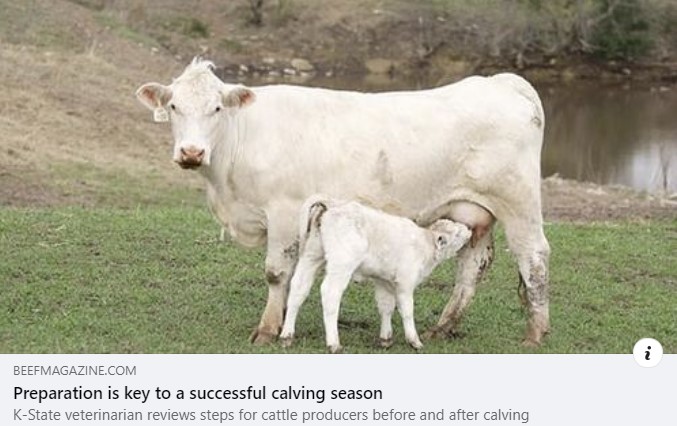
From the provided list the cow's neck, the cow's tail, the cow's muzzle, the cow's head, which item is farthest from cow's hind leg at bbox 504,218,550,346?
the cow's muzzle

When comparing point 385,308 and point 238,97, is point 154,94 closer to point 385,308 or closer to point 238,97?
point 238,97

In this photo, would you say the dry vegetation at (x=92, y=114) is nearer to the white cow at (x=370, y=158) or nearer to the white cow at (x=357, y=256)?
the white cow at (x=370, y=158)

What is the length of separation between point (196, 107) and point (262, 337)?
1.62 metres

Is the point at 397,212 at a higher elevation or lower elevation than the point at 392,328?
higher

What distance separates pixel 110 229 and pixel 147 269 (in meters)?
1.70

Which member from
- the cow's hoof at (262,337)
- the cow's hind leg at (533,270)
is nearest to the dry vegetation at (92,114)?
the cow's hoof at (262,337)

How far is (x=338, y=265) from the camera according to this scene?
754 cm

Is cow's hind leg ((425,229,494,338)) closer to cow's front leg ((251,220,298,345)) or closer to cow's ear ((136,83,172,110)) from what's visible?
cow's front leg ((251,220,298,345))

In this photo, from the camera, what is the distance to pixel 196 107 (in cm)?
770

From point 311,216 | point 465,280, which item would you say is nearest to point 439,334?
point 465,280

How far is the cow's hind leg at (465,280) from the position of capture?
8758mm

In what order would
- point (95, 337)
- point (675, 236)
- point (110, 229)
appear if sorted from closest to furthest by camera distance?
point (95, 337)
point (110, 229)
point (675, 236)
